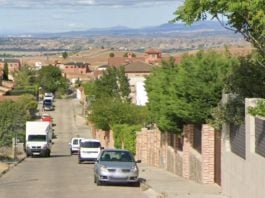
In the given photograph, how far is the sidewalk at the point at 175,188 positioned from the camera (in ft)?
80.1

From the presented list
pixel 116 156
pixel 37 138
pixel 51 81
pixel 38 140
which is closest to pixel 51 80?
pixel 51 81

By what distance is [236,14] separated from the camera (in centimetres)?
1641

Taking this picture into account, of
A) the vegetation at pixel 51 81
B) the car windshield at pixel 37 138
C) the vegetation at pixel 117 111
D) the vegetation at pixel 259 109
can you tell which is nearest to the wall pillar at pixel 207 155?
the vegetation at pixel 259 109

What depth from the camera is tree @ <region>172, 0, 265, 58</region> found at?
1486cm

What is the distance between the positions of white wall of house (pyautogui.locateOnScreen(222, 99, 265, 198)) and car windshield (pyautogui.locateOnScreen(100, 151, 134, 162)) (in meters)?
7.78

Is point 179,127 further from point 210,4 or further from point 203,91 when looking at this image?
point 210,4

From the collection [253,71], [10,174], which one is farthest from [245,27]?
[10,174]

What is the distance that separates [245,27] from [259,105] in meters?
2.61

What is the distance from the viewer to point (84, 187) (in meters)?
29.9

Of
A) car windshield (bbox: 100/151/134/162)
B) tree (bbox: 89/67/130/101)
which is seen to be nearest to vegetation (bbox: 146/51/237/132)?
car windshield (bbox: 100/151/134/162)

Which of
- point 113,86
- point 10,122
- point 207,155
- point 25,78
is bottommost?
point 25,78

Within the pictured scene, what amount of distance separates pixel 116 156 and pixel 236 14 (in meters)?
15.9

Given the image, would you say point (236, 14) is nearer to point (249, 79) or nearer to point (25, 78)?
point (249, 79)

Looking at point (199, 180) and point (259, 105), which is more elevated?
point (259, 105)
